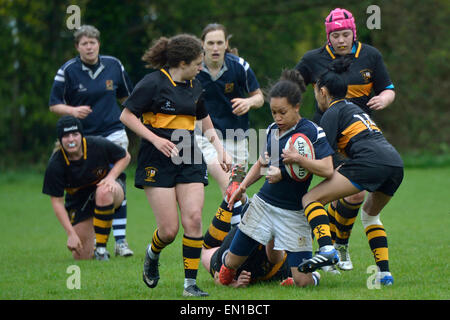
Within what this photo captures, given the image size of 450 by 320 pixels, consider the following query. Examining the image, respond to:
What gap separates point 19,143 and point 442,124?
1220 centimetres

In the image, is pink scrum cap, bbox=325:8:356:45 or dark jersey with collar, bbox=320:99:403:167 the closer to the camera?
dark jersey with collar, bbox=320:99:403:167

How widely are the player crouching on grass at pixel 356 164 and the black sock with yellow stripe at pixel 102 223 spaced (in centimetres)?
302

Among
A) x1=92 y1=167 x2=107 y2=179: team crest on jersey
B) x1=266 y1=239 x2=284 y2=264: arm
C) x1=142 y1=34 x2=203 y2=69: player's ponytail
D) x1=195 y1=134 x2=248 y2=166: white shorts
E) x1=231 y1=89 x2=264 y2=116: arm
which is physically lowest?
x1=266 y1=239 x2=284 y2=264: arm

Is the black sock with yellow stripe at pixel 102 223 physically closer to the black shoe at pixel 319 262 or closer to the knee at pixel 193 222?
the knee at pixel 193 222

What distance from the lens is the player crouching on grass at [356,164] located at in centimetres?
533

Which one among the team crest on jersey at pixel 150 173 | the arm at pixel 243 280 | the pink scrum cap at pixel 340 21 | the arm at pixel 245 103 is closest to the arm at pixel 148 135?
the team crest on jersey at pixel 150 173

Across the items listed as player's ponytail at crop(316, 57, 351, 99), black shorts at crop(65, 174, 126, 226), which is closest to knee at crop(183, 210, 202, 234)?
player's ponytail at crop(316, 57, 351, 99)

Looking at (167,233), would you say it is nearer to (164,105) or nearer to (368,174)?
(164,105)

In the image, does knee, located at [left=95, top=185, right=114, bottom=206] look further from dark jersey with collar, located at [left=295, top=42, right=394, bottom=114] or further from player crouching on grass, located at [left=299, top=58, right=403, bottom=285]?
player crouching on grass, located at [left=299, top=58, right=403, bottom=285]

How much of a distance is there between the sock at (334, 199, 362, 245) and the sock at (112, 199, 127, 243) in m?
2.61

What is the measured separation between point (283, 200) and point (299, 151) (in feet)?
1.42

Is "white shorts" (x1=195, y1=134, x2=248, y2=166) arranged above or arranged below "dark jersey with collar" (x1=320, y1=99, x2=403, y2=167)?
below

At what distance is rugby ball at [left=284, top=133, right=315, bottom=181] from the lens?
5238 mm

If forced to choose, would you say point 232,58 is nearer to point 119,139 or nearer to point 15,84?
point 119,139
